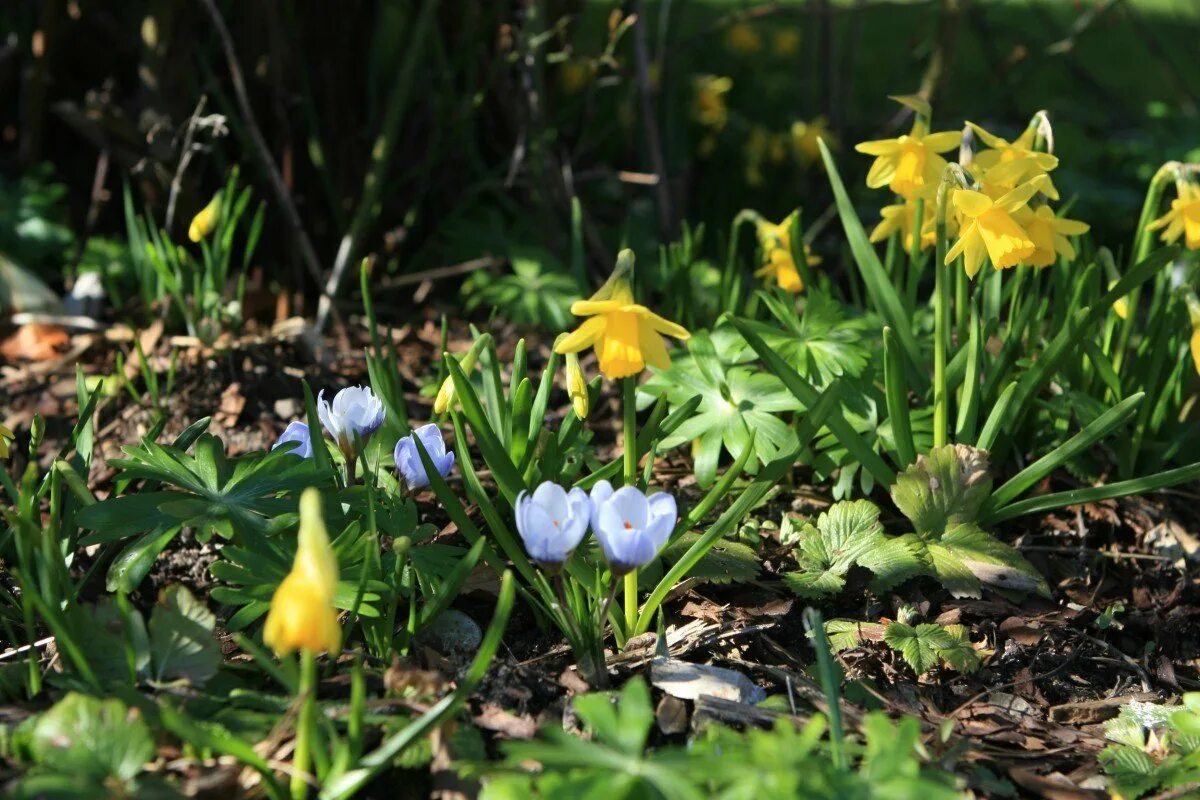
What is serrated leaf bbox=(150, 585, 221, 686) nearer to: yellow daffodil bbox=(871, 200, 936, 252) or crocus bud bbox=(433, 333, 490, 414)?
crocus bud bbox=(433, 333, 490, 414)

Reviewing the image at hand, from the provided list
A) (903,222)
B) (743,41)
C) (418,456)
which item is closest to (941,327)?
(903,222)

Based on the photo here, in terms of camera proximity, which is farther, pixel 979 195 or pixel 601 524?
pixel 979 195

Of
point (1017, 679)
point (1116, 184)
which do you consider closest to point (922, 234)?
point (1017, 679)

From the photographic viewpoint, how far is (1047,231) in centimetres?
199

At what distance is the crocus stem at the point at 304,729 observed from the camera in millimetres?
1304

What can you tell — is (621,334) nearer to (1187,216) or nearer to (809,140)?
(1187,216)

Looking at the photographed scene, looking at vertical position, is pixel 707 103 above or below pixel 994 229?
below

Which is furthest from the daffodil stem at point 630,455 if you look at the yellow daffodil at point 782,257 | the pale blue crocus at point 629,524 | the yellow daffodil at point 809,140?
the yellow daffodil at point 809,140

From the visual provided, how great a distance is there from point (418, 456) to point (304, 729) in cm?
56

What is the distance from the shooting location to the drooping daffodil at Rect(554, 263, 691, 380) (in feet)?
5.26

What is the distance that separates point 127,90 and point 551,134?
1276mm

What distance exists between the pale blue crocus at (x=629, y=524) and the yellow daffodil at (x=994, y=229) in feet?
2.22

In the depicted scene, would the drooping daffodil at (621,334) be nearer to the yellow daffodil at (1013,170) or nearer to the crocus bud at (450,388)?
the crocus bud at (450,388)

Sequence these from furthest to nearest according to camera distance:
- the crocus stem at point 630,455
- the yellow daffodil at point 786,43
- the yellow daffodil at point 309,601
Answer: the yellow daffodil at point 786,43 < the crocus stem at point 630,455 < the yellow daffodil at point 309,601
